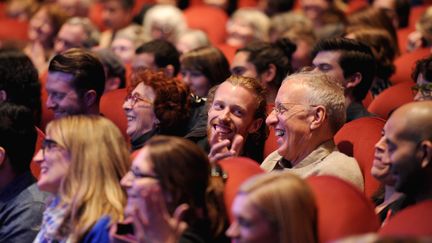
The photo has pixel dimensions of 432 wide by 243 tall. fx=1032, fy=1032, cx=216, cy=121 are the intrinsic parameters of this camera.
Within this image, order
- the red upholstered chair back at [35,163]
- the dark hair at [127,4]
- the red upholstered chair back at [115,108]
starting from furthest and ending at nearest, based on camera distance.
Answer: the dark hair at [127,4] < the red upholstered chair back at [115,108] < the red upholstered chair back at [35,163]

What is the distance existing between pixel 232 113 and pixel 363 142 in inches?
17.9

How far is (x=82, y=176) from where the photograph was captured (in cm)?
283

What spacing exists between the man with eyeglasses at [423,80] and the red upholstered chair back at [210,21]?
261cm

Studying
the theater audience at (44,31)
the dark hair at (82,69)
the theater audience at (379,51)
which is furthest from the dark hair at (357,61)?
the theater audience at (44,31)

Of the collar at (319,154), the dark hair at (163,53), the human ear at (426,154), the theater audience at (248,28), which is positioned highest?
the human ear at (426,154)

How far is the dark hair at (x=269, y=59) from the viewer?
452 centimetres

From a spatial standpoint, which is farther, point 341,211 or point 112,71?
point 112,71

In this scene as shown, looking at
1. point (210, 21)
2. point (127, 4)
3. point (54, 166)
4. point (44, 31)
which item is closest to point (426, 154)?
point (54, 166)

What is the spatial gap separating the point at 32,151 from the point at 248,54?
4.89 feet

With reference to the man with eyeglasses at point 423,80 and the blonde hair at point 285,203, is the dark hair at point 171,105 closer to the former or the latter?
the man with eyeglasses at point 423,80

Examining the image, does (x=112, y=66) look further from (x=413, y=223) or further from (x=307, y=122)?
(x=413, y=223)

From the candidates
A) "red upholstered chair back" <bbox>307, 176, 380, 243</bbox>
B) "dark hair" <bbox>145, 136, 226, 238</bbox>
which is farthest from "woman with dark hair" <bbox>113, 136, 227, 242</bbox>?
"red upholstered chair back" <bbox>307, 176, 380, 243</bbox>

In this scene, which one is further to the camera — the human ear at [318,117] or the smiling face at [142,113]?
the smiling face at [142,113]

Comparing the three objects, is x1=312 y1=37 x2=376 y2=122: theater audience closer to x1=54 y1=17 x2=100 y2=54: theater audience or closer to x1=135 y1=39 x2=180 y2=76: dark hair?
x1=135 y1=39 x2=180 y2=76: dark hair
